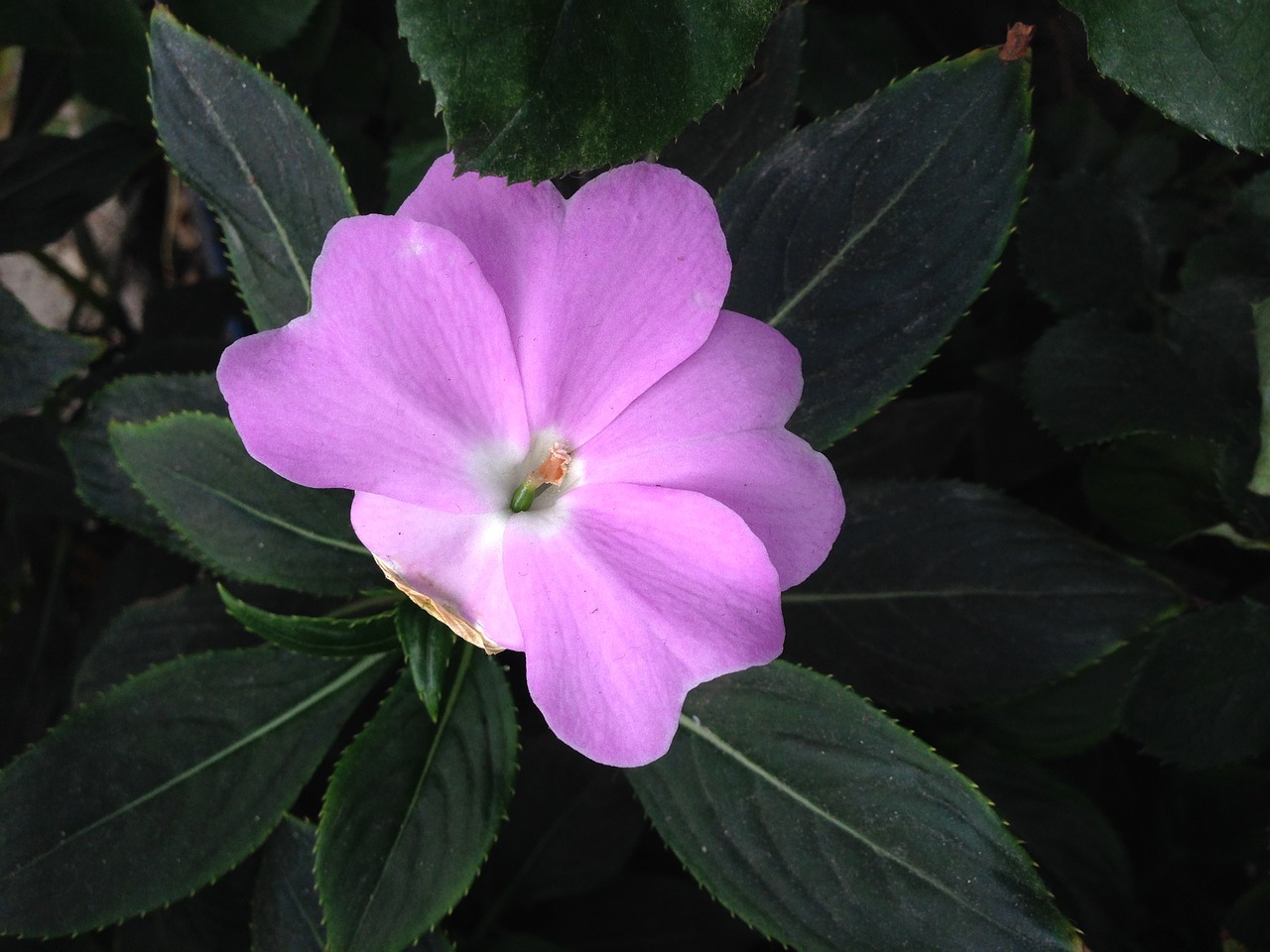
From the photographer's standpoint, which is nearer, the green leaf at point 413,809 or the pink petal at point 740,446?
the pink petal at point 740,446

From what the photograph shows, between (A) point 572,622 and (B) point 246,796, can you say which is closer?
(A) point 572,622

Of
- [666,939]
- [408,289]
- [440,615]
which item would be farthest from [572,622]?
[666,939]

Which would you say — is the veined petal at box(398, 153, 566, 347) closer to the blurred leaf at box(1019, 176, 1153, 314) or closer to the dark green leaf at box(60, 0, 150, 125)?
the blurred leaf at box(1019, 176, 1153, 314)

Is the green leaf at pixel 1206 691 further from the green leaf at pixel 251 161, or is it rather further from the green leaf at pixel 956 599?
the green leaf at pixel 251 161

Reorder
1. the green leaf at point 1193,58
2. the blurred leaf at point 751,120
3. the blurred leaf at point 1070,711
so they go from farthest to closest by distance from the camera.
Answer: the blurred leaf at point 1070,711
the blurred leaf at point 751,120
the green leaf at point 1193,58

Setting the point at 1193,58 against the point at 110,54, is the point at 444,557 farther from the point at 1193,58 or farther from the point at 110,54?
the point at 110,54

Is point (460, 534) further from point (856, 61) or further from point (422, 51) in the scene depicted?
point (856, 61)

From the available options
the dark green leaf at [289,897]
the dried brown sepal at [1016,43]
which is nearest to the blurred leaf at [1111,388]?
the dried brown sepal at [1016,43]
